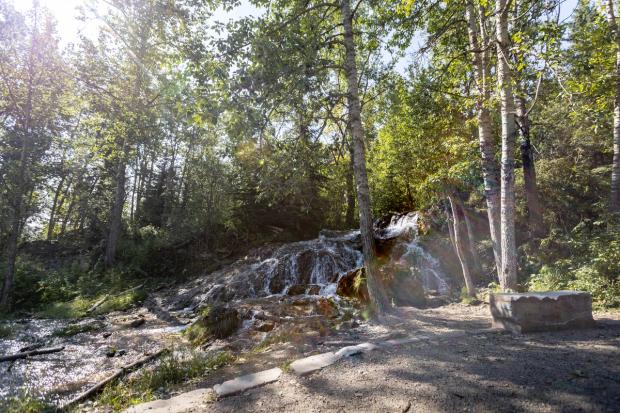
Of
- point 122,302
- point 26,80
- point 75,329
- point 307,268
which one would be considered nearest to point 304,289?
point 307,268

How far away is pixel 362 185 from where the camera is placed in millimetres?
7637

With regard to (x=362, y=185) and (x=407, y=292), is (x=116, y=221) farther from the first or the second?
(x=407, y=292)

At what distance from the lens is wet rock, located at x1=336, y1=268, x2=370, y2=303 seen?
9272 mm

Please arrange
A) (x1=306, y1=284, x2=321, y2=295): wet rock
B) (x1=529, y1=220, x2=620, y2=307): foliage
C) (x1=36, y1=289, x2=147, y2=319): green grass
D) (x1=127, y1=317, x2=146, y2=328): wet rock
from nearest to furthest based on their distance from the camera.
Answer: (x1=529, y1=220, x2=620, y2=307): foliage < (x1=127, y1=317, x2=146, y2=328): wet rock < (x1=306, y1=284, x2=321, y2=295): wet rock < (x1=36, y1=289, x2=147, y2=319): green grass

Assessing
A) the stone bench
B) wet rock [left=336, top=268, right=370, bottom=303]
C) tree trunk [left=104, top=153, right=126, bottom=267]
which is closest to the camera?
the stone bench

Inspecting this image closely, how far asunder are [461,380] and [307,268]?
10478 millimetres

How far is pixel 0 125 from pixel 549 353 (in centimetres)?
2499

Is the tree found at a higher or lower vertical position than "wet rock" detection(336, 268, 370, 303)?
higher

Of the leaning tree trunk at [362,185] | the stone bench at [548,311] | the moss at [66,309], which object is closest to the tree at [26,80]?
the moss at [66,309]

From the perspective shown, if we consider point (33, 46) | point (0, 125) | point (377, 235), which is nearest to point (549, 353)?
point (377, 235)

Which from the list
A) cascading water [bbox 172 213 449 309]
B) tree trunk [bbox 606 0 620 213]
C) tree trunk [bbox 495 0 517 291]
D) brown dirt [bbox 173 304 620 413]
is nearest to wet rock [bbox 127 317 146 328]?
cascading water [bbox 172 213 449 309]

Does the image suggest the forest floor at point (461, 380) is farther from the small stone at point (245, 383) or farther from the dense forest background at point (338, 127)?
the dense forest background at point (338, 127)

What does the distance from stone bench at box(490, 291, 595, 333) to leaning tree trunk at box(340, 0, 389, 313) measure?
294 cm

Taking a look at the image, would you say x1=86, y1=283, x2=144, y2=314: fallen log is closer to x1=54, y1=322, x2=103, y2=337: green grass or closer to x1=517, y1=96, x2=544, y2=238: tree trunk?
x1=54, y1=322, x2=103, y2=337: green grass
